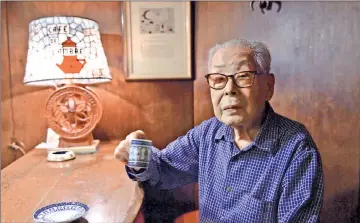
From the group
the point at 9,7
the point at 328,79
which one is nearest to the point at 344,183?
the point at 328,79

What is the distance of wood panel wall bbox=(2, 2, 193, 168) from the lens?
1.49 meters

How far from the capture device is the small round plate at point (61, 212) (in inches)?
27.6

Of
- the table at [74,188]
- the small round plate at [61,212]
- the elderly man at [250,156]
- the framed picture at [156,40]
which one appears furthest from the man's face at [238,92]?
the framed picture at [156,40]

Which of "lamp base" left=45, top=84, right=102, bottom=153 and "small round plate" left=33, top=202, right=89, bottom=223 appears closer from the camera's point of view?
"small round plate" left=33, top=202, right=89, bottom=223

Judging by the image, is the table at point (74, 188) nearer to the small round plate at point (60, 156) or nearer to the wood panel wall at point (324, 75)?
the small round plate at point (60, 156)

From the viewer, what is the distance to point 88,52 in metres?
1.30

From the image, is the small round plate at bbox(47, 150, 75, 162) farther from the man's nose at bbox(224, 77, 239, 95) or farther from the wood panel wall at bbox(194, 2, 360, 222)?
the wood panel wall at bbox(194, 2, 360, 222)

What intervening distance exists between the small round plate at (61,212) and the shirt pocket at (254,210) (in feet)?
1.43

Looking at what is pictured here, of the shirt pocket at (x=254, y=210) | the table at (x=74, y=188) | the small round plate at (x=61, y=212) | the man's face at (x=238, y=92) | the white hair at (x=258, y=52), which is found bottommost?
the shirt pocket at (x=254, y=210)

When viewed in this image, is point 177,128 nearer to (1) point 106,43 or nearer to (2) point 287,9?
(1) point 106,43

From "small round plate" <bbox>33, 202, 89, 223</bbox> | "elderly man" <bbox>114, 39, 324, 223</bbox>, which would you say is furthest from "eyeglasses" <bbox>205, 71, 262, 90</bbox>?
"small round plate" <bbox>33, 202, 89, 223</bbox>

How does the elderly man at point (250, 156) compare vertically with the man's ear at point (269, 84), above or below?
below

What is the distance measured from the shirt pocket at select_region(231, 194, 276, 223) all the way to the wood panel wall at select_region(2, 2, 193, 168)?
0.71 meters

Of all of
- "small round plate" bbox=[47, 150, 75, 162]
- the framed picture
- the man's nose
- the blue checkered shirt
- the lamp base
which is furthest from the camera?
the framed picture
